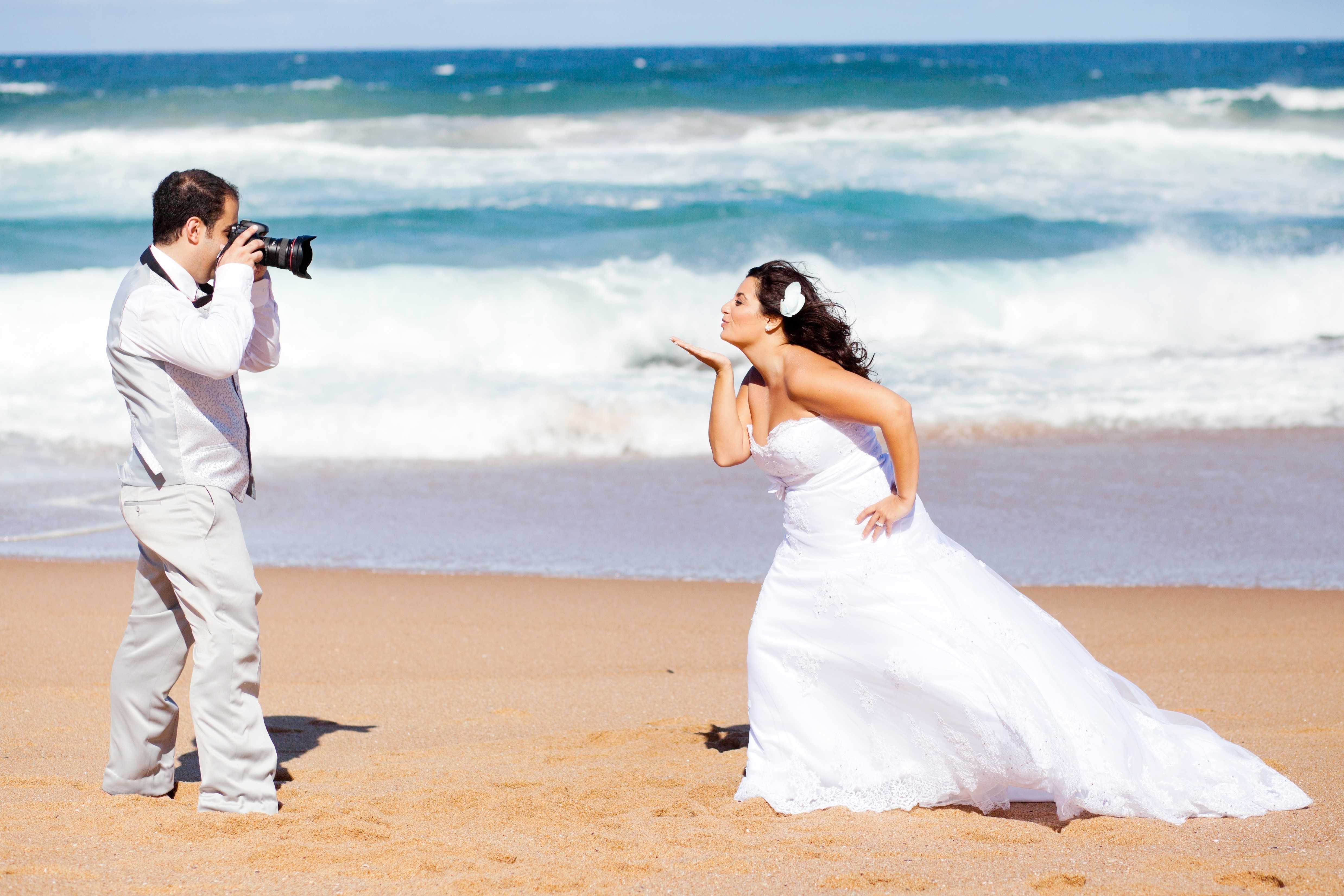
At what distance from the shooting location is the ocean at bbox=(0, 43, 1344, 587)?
9.00 metres

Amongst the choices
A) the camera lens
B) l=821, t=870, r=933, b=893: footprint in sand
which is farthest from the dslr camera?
l=821, t=870, r=933, b=893: footprint in sand

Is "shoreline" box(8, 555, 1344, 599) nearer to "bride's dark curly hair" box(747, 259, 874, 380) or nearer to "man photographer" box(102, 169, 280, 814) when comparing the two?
"bride's dark curly hair" box(747, 259, 874, 380)

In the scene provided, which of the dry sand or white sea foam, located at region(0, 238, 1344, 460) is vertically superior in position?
white sea foam, located at region(0, 238, 1344, 460)

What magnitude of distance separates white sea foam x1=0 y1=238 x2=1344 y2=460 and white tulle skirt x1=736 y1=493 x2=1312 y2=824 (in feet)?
18.5

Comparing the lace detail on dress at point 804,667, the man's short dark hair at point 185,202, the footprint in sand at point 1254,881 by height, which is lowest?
the footprint in sand at point 1254,881

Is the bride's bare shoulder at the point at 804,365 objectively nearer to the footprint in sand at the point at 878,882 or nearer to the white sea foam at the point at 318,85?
the footprint in sand at the point at 878,882

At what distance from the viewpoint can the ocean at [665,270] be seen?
9.00m

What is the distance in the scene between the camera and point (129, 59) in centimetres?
8231

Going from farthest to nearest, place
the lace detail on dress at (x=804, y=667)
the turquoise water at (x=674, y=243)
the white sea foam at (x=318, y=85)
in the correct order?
1. the white sea foam at (x=318, y=85)
2. the turquoise water at (x=674, y=243)
3. the lace detail on dress at (x=804, y=667)

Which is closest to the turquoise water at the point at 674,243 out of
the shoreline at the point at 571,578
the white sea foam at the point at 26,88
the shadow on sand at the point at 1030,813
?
the white sea foam at the point at 26,88

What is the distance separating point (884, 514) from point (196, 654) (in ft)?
6.63

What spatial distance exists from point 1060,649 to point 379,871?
6.76 feet

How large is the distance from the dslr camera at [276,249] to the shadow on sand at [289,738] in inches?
65.1

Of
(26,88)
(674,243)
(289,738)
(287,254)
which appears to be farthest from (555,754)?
(26,88)
